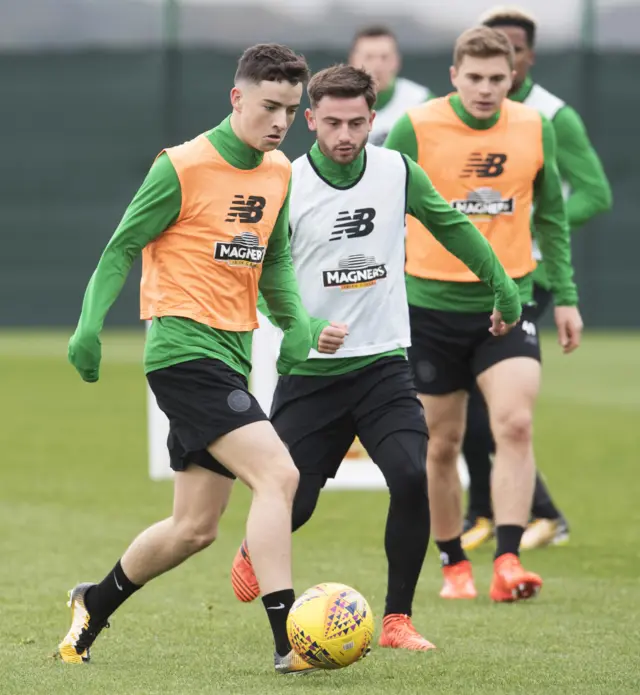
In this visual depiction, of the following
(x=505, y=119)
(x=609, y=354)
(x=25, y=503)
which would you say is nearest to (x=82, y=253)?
(x=609, y=354)

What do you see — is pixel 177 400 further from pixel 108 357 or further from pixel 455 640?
pixel 108 357

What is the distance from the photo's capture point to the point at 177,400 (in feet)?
17.1

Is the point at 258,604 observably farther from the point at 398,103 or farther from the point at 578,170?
the point at 398,103

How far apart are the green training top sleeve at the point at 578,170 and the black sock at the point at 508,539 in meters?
1.78

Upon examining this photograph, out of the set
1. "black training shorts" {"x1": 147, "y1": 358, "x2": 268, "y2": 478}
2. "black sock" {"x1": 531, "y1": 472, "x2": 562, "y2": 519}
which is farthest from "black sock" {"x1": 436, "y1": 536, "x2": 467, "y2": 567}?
"black training shorts" {"x1": 147, "y1": 358, "x2": 268, "y2": 478}

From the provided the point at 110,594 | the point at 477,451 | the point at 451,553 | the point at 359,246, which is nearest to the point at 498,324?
the point at 359,246

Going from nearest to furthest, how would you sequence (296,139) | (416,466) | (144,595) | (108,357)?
(416,466), (144,595), (108,357), (296,139)

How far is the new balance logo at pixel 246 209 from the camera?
5273 mm

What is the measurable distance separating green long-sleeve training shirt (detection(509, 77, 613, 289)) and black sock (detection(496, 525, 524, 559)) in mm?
1465

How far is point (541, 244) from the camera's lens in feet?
23.7

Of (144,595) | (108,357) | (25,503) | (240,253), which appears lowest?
(108,357)

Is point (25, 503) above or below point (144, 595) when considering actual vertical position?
below

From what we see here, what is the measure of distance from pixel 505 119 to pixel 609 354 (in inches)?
571

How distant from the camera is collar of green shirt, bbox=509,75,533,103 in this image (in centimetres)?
791
